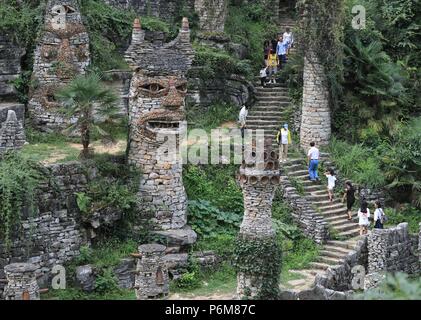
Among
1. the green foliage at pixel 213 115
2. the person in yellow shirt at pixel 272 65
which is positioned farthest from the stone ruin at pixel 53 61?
the person in yellow shirt at pixel 272 65

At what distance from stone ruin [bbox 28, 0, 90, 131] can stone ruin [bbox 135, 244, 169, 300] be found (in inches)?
264

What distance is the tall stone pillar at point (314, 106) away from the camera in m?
33.0

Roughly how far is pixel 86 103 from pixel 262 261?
663 cm

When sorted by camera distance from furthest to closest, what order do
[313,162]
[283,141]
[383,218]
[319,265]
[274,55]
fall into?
1. [274,55]
2. [283,141]
3. [313,162]
4. [383,218]
5. [319,265]

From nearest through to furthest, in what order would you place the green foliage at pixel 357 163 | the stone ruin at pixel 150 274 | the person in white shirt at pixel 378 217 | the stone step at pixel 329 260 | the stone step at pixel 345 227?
the stone ruin at pixel 150 274, the stone step at pixel 329 260, the person in white shirt at pixel 378 217, the stone step at pixel 345 227, the green foliage at pixel 357 163

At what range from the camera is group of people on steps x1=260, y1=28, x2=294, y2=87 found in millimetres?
35594

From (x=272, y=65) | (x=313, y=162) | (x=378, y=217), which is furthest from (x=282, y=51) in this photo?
(x=378, y=217)

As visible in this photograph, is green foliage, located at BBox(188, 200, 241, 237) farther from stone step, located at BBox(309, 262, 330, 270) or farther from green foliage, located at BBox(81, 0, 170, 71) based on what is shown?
green foliage, located at BBox(81, 0, 170, 71)

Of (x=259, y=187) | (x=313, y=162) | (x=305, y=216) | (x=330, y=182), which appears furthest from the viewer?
(x=313, y=162)

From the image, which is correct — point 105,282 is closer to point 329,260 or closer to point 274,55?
point 329,260

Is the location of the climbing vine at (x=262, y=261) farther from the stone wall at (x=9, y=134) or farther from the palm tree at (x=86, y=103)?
the stone wall at (x=9, y=134)

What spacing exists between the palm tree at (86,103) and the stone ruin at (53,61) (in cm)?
306

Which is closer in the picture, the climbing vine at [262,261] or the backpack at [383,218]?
the climbing vine at [262,261]

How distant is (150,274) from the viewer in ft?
90.4
